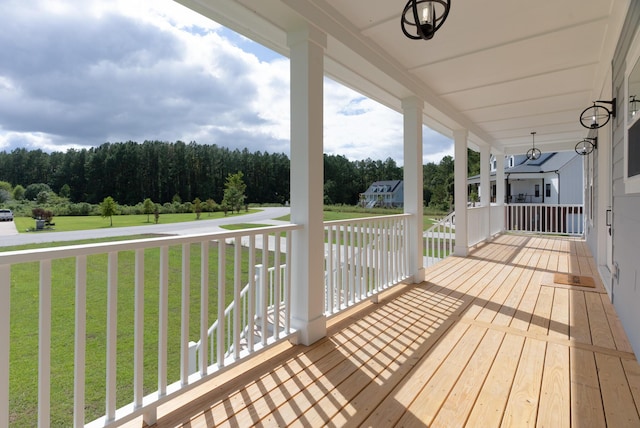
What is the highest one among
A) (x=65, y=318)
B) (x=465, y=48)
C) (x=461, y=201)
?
(x=465, y=48)

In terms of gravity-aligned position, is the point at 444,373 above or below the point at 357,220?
below

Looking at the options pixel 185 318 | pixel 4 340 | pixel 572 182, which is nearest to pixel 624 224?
pixel 185 318

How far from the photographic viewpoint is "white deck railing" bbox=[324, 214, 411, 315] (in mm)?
3037

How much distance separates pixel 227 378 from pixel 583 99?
582 centimetres

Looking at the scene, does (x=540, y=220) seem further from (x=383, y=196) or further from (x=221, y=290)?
(x=221, y=290)

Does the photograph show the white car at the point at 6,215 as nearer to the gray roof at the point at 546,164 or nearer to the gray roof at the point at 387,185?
the gray roof at the point at 387,185

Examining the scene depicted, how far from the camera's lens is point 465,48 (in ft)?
10.6

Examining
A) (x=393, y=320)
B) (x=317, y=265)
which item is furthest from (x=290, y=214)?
(x=393, y=320)

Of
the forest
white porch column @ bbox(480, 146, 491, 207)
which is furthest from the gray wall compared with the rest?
white porch column @ bbox(480, 146, 491, 207)

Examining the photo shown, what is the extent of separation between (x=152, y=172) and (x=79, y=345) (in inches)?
79.6

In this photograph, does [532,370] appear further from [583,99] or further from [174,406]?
[583,99]

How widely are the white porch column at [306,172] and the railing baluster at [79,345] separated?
1.40 meters

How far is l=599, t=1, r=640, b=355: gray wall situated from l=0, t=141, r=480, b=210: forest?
2369mm

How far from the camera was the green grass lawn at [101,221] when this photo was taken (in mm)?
1993
